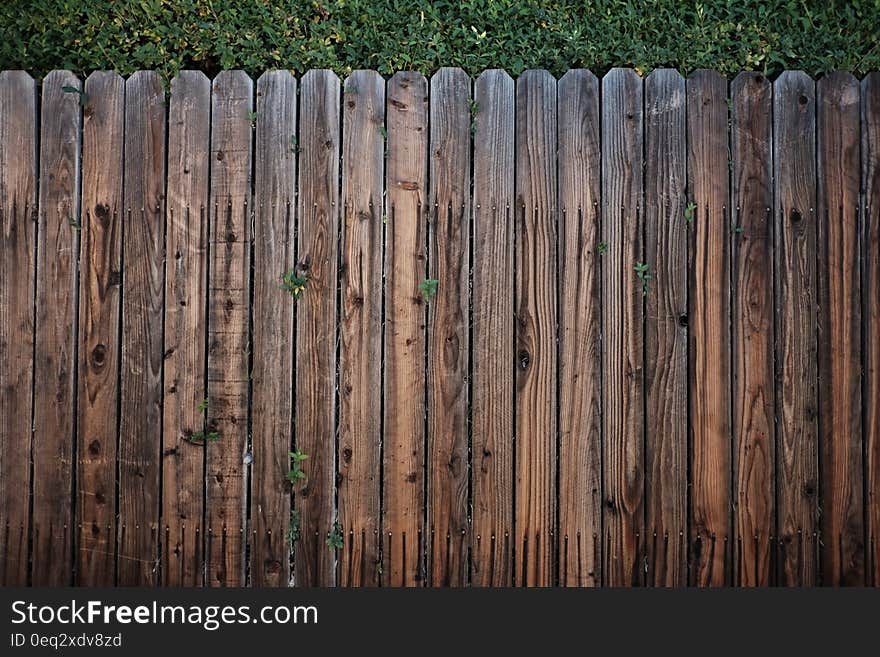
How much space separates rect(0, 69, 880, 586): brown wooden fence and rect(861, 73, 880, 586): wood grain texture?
0.01 m

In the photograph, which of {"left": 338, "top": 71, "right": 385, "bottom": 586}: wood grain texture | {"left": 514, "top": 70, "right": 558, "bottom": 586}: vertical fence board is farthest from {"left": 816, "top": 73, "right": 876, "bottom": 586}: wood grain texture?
{"left": 338, "top": 71, "right": 385, "bottom": 586}: wood grain texture

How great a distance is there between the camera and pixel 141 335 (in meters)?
2.67

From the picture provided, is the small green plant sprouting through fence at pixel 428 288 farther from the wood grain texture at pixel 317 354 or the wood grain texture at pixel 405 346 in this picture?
the wood grain texture at pixel 317 354

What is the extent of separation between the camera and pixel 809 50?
273 cm

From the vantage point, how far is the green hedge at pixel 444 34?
8.96 feet

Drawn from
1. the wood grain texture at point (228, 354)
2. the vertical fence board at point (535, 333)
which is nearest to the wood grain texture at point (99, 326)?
the wood grain texture at point (228, 354)

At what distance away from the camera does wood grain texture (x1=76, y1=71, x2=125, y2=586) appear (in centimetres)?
264

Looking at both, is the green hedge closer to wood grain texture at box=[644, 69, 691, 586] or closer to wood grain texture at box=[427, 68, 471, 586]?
wood grain texture at box=[644, 69, 691, 586]

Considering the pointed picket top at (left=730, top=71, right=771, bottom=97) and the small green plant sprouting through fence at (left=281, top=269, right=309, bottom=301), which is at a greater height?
the pointed picket top at (left=730, top=71, right=771, bottom=97)

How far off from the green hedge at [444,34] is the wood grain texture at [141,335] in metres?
0.28

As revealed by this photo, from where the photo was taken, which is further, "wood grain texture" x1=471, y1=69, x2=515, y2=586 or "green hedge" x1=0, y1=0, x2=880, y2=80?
"green hedge" x1=0, y1=0, x2=880, y2=80

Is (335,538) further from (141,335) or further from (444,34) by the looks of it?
(444,34)

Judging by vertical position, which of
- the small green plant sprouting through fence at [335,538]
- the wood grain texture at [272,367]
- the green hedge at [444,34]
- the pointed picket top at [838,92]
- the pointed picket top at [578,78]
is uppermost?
the green hedge at [444,34]

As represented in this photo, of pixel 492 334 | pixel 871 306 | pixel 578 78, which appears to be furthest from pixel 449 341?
pixel 871 306
